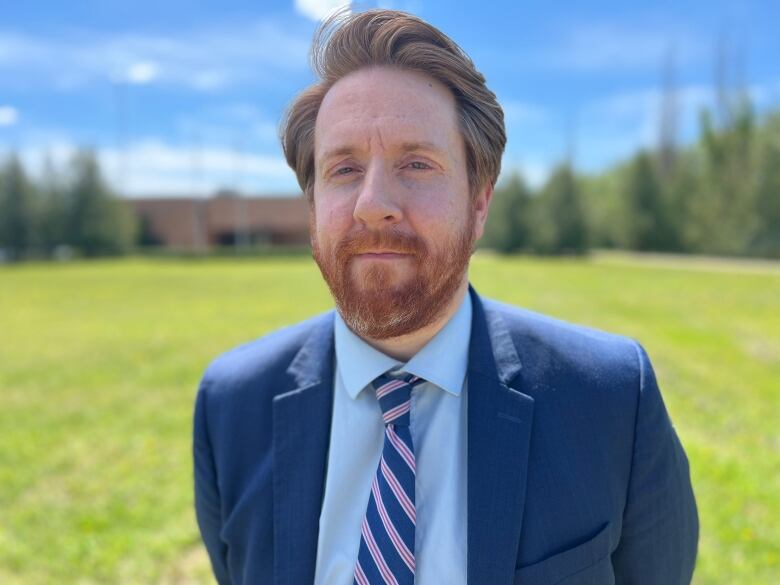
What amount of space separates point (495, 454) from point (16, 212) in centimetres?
6595

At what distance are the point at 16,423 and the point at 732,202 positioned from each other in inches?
1756

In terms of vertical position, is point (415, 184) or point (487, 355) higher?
point (415, 184)

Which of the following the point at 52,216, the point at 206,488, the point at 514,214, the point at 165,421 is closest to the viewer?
the point at 206,488

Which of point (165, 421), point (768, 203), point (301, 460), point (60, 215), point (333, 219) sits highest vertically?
point (768, 203)

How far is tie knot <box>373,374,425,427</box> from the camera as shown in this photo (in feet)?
5.11

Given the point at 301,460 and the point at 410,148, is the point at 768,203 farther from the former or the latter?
the point at 301,460

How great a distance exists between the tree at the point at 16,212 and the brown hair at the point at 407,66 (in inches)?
2553

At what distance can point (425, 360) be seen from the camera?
1591 mm

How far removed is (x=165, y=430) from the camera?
644 centimetres

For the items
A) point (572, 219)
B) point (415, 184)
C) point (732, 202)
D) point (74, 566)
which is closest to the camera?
point (415, 184)

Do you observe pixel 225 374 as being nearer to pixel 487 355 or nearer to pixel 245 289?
pixel 487 355

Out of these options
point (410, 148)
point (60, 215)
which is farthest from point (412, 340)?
point (60, 215)

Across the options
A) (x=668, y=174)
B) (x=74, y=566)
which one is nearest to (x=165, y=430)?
(x=74, y=566)

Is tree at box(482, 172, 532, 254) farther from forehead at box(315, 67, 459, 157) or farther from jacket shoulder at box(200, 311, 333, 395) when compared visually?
forehead at box(315, 67, 459, 157)
